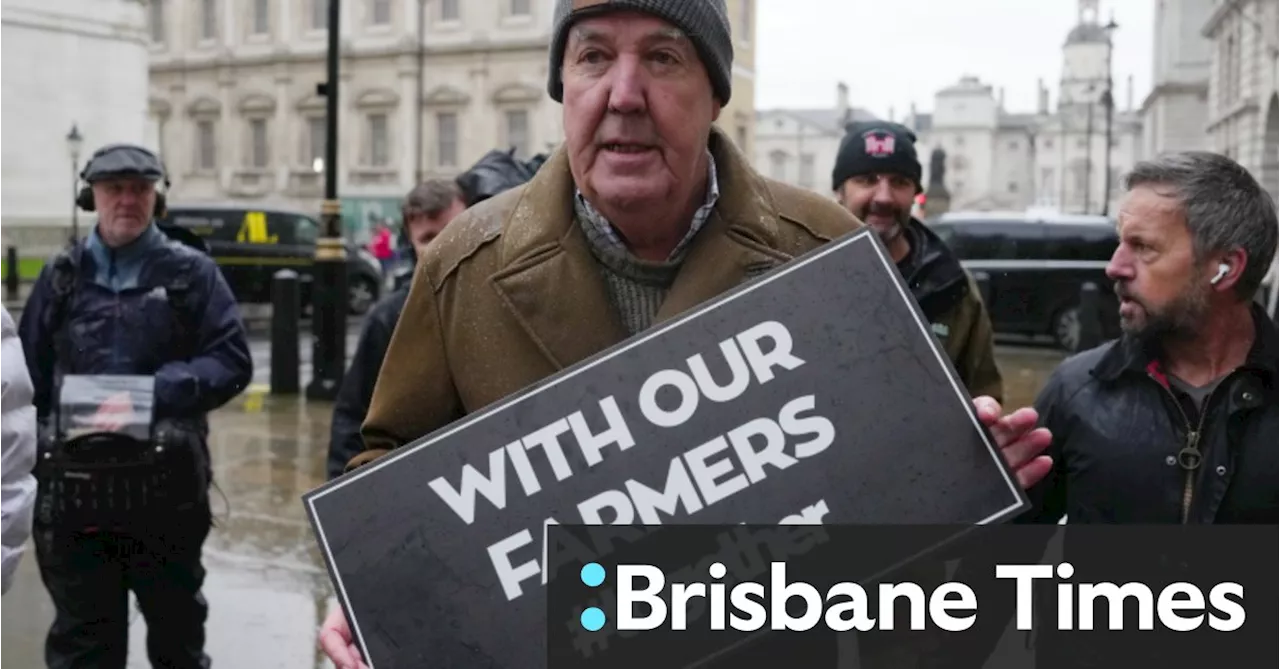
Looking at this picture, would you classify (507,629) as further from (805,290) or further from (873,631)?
(805,290)

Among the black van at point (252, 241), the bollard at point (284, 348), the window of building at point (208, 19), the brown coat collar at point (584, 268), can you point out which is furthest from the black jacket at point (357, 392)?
the window of building at point (208, 19)

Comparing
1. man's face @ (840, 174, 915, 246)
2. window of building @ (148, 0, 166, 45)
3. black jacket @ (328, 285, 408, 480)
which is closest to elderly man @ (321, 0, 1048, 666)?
man's face @ (840, 174, 915, 246)

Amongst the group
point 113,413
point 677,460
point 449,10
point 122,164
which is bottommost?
point 113,413

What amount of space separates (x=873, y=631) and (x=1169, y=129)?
66.2 metres

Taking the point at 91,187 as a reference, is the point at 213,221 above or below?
below

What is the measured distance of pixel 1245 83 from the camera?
3775cm

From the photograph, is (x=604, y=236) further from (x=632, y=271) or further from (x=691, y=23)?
(x=691, y=23)

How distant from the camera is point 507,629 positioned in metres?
1.63

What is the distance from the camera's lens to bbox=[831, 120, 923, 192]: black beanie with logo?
12.7 ft

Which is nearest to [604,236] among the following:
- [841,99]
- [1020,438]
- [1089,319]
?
[1020,438]

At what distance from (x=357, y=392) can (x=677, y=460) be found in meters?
2.61

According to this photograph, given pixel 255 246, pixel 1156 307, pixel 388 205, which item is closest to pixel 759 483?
pixel 1156 307

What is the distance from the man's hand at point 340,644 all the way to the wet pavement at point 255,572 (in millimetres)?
845

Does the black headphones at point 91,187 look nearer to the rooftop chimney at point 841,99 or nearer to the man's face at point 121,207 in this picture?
the man's face at point 121,207
